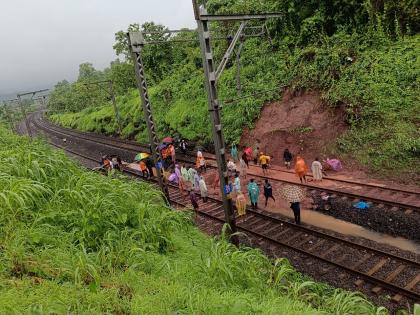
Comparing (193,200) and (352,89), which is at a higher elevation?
(352,89)

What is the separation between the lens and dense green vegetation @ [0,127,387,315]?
16.3 feet

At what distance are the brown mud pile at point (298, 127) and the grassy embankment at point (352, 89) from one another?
519 mm

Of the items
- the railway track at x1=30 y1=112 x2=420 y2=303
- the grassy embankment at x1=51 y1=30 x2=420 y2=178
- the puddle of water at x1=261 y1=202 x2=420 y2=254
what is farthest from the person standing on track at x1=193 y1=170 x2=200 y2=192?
the grassy embankment at x1=51 y1=30 x2=420 y2=178

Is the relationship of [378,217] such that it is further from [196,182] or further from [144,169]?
[144,169]

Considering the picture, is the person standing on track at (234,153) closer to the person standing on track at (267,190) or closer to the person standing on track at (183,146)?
the person standing on track at (183,146)

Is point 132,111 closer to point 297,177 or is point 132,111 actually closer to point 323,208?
point 297,177

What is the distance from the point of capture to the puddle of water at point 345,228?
11.3m

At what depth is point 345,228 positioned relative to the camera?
41.7 feet

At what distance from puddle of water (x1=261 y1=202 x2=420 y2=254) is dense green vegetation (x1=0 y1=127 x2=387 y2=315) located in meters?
3.29

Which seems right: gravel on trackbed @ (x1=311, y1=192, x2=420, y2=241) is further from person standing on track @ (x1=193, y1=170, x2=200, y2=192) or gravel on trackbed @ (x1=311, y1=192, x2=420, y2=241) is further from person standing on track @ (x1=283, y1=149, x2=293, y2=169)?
person standing on track @ (x1=193, y1=170, x2=200, y2=192)

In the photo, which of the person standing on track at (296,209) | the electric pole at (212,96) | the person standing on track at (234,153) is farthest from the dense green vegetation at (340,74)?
the person standing on track at (296,209)

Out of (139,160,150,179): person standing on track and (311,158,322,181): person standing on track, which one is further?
(139,160,150,179): person standing on track

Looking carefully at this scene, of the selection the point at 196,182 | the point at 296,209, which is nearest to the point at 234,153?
the point at 196,182

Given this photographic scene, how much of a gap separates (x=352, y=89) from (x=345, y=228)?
8.91 meters
